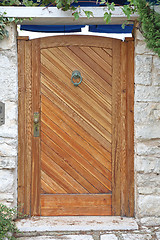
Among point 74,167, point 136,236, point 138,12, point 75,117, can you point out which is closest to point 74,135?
point 75,117

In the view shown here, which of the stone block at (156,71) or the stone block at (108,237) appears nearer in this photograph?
the stone block at (108,237)

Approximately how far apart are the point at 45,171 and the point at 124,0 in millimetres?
2388

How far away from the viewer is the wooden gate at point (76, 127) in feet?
11.9

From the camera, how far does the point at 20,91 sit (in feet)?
11.9

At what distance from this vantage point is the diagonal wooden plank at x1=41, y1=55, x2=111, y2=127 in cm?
365

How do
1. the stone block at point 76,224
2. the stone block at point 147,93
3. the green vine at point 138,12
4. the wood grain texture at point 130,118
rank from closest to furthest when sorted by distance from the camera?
the green vine at point 138,12 → the stone block at point 76,224 → the stone block at point 147,93 → the wood grain texture at point 130,118

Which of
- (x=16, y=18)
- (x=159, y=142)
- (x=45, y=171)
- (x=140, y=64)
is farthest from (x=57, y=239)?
(x=16, y=18)

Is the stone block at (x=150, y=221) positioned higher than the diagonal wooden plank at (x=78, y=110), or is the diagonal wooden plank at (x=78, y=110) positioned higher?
the diagonal wooden plank at (x=78, y=110)

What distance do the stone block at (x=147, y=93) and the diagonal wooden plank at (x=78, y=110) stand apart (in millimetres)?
597

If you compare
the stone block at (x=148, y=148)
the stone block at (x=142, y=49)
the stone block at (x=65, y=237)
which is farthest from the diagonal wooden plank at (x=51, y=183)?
the stone block at (x=142, y=49)

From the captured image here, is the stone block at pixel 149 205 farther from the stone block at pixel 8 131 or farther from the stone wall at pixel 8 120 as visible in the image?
the stone block at pixel 8 131

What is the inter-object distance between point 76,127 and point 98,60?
89 cm

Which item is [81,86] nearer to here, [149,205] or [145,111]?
[145,111]

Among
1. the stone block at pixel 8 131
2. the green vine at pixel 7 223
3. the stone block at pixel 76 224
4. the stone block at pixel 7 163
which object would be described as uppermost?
the stone block at pixel 8 131
